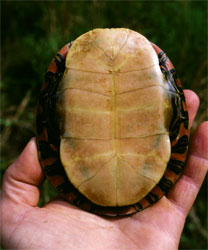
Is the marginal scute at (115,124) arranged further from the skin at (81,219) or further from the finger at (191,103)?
the finger at (191,103)

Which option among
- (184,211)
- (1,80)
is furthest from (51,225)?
(1,80)

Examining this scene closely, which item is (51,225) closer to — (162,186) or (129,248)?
(129,248)

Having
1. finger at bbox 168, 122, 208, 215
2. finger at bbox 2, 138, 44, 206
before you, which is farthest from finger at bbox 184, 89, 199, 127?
finger at bbox 2, 138, 44, 206

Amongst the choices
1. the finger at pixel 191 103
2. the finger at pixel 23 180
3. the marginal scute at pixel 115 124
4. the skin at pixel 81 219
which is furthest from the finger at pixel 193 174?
the finger at pixel 23 180

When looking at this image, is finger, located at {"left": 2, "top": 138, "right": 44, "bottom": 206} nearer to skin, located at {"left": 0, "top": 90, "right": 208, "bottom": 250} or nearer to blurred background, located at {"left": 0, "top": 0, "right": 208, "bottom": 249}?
skin, located at {"left": 0, "top": 90, "right": 208, "bottom": 250}

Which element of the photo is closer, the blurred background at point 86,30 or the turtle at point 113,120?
the turtle at point 113,120

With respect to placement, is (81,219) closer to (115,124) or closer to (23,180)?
(23,180)
